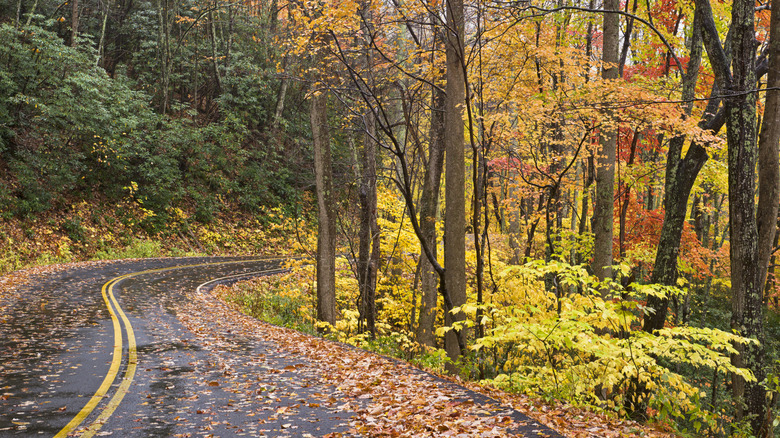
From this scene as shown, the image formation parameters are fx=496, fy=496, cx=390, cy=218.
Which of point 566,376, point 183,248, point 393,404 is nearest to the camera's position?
point 393,404

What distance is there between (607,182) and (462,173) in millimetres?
3428

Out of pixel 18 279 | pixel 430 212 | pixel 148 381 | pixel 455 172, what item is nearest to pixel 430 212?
pixel 430 212

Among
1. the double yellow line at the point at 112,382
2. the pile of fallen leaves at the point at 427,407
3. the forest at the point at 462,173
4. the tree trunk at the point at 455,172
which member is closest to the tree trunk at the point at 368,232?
the forest at the point at 462,173

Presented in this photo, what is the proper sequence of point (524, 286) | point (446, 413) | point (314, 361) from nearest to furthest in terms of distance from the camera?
point (446, 413) < point (314, 361) < point (524, 286)

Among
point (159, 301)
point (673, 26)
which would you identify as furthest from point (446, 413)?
point (673, 26)

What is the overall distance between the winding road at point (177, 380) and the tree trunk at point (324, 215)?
1.86 meters

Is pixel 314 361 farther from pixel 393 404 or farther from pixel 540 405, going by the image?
pixel 540 405

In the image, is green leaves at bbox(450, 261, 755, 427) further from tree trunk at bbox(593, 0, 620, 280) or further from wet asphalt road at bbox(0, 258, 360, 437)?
wet asphalt road at bbox(0, 258, 360, 437)

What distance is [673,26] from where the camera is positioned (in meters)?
16.0

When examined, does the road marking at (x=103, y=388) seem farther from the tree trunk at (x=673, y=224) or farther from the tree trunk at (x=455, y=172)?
the tree trunk at (x=673, y=224)

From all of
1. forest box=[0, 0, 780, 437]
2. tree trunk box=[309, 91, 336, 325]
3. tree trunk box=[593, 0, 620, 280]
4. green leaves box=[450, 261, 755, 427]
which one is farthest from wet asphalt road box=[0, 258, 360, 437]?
tree trunk box=[593, 0, 620, 280]

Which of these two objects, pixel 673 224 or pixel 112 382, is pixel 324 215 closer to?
pixel 112 382

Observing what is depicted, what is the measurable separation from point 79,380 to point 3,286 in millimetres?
11183

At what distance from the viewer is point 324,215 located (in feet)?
46.6
